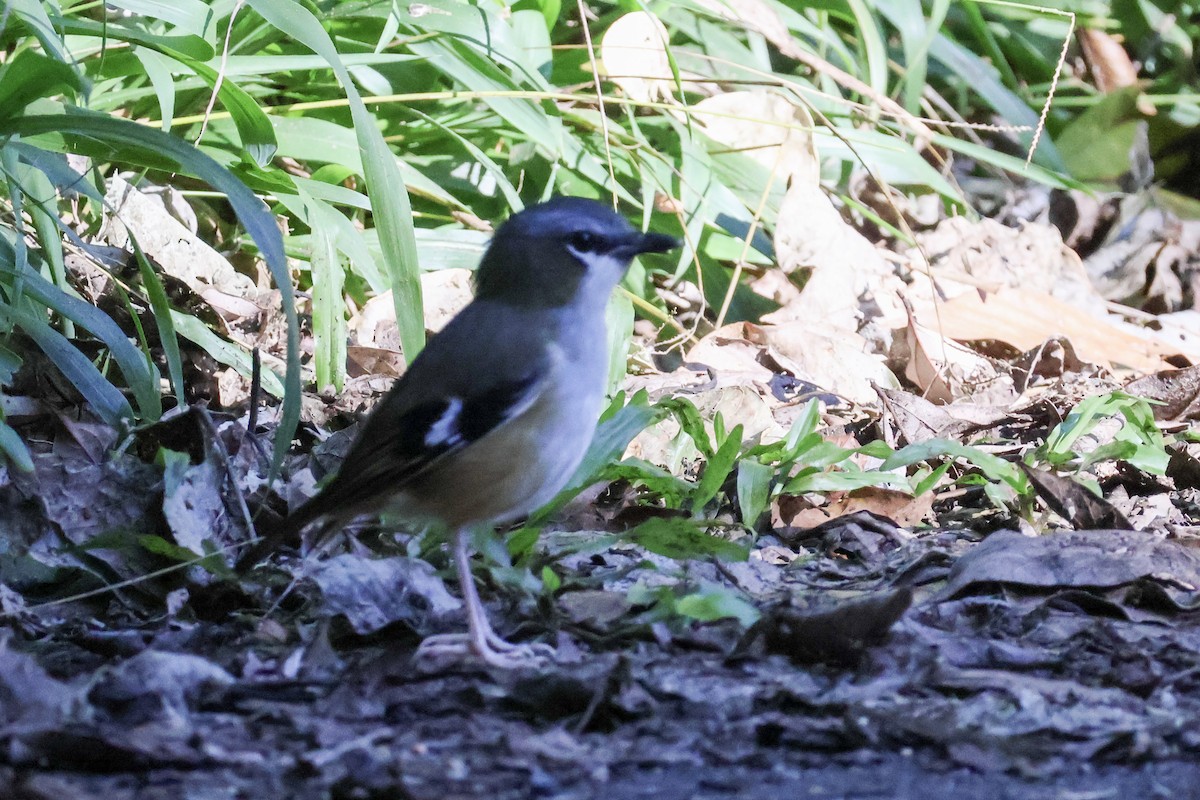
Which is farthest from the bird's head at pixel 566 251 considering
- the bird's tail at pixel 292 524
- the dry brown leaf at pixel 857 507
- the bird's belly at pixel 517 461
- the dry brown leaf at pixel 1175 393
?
the dry brown leaf at pixel 1175 393

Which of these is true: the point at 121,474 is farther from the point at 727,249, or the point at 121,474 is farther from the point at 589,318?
the point at 727,249

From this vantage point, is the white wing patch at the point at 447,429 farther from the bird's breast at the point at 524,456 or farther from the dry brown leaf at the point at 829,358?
the dry brown leaf at the point at 829,358

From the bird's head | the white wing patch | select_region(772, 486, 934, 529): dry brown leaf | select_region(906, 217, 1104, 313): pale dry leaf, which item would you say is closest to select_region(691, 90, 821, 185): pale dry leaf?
select_region(906, 217, 1104, 313): pale dry leaf

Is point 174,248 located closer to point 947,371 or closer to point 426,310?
point 426,310

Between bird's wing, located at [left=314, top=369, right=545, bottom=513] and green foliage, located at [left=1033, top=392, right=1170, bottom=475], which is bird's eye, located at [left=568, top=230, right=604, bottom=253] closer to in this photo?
bird's wing, located at [left=314, top=369, right=545, bottom=513]

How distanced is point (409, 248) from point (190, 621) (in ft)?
4.62

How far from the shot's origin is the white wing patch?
10.6 feet

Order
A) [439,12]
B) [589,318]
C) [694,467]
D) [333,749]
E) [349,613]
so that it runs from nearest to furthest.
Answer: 1. [333,749]
2. [349,613]
3. [589,318]
4. [694,467]
5. [439,12]

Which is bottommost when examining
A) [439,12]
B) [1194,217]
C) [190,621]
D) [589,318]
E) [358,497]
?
[1194,217]

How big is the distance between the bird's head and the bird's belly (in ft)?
1.13

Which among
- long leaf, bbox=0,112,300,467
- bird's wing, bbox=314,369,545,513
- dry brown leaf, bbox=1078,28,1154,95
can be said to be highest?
long leaf, bbox=0,112,300,467

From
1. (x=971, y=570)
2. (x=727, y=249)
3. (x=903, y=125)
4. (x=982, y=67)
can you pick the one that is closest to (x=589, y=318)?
(x=971, y=570)

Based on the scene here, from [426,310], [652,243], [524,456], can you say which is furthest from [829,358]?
[524,456]

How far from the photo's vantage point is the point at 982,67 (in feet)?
26.9
